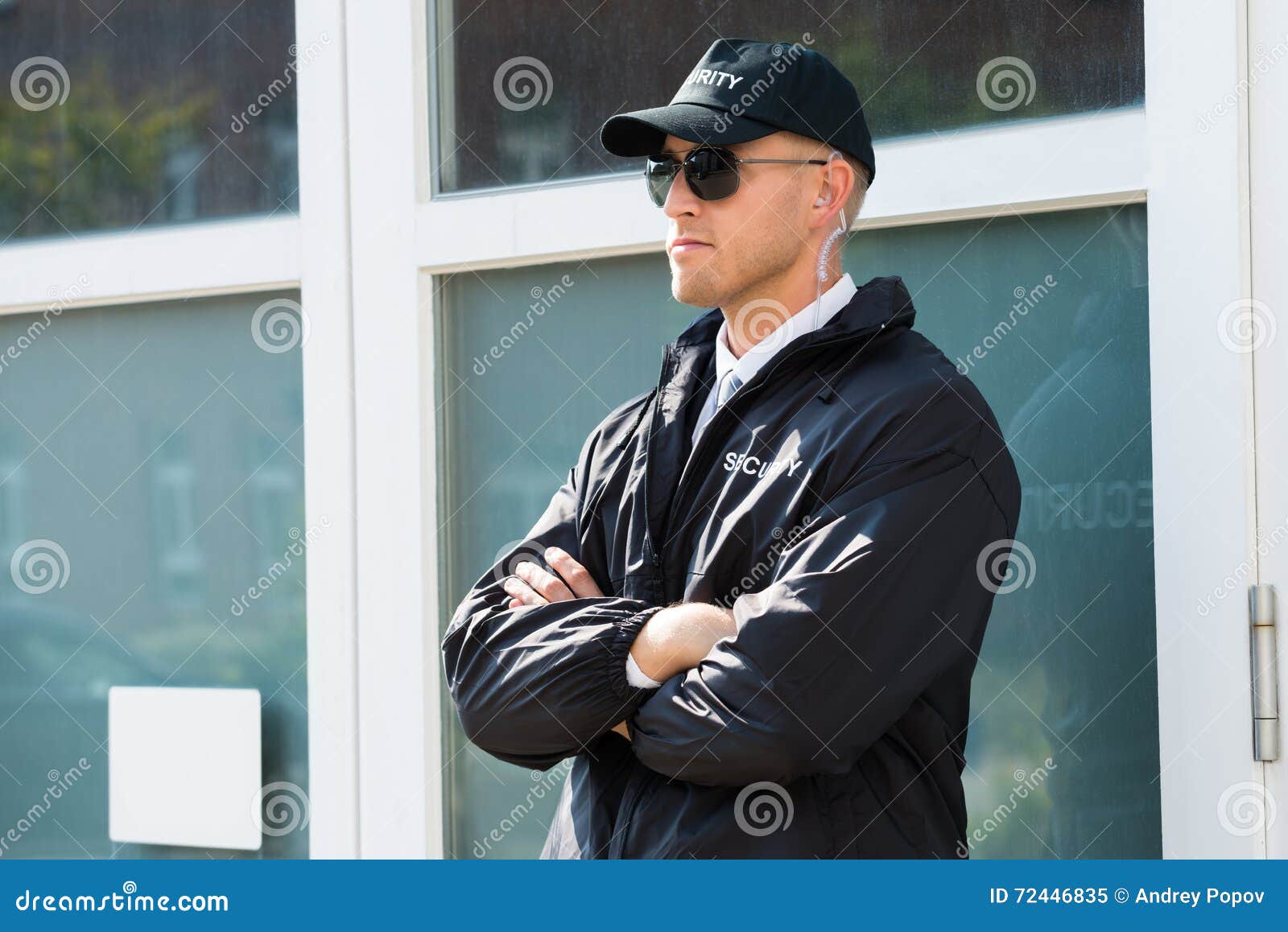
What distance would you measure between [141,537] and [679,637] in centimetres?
195

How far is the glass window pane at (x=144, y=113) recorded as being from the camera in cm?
340

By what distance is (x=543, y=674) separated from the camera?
2.07m

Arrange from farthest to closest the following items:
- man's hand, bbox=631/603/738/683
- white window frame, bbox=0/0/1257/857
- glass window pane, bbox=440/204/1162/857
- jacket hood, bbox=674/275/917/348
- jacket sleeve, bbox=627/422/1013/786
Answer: white window frame, bbox=0/0/1257/857 → glass window pane, bbox=440/204/1162/857 → jacket hood, bbox=674/275/917/348 → man's hand, bbox=631/603/738/683 → jacket sleeve, bbox=627/422/1013/786

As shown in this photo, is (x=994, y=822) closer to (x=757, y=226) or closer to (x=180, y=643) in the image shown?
(x=757, y=226)

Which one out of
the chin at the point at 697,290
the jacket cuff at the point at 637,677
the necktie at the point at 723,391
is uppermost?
the chin at the point at 697,290

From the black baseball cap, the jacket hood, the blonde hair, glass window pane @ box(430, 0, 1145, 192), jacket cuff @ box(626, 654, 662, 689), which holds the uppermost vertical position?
glass window pane @ box(430, 0, 1145, 192)

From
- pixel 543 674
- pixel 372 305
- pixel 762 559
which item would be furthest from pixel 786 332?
pixel 372 305

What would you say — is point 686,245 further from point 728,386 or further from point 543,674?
point 543,674

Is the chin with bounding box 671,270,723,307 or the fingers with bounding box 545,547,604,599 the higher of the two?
the chin with bounding box 671,270,723,307

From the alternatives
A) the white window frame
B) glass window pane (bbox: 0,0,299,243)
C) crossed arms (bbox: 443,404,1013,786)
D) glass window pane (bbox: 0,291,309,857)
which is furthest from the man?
glass window pane (bbox: 0,0,299,243)

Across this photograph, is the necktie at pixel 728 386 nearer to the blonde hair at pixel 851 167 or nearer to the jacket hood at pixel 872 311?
the jacket hood at pixel 872 311

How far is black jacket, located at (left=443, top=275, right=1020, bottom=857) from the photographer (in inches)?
76.0

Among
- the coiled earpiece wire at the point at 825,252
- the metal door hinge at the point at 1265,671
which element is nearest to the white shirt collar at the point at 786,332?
the coiled earpiece wire at the point at 825,252

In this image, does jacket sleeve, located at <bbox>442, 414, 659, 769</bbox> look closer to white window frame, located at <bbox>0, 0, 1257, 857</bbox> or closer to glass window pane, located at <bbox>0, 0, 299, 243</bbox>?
white window frame, located at <bbox>0, 0, 1257, 857</bbox>
